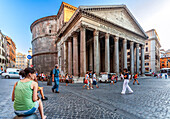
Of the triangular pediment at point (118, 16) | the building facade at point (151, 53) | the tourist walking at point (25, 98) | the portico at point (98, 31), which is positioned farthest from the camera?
the building facade at point (151, 53)

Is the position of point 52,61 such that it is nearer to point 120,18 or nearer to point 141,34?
point 120,18

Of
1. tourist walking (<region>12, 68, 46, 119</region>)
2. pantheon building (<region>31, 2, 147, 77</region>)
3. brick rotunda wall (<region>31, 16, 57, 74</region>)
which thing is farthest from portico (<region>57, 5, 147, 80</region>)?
tourist walking (<region>12, 68, 46, 119</region>)

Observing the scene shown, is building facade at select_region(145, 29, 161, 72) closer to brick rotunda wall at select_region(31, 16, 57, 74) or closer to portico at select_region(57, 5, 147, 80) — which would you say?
portico at select_region(57, 5, 147, 80)

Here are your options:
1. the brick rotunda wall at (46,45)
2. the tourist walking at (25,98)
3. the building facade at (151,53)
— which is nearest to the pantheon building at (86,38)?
the brick rotunda wall at (46,45)

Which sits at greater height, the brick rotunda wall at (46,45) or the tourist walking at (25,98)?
the brick rotunda wall at (46,45)

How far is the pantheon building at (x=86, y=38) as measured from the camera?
18.2m

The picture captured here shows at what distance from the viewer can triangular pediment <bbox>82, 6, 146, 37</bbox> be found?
62.5 feet

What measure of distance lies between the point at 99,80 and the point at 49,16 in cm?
2696

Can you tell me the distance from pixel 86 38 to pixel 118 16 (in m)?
8.98

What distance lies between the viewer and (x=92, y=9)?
59.7 feet

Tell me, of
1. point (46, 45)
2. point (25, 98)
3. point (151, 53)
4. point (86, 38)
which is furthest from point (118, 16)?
point (151, 53)

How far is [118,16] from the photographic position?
23.5 metres

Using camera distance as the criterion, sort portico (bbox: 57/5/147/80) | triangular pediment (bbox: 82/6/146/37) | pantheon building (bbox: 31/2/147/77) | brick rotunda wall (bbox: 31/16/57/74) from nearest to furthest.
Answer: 1. portico (bbox: 57/5/147/80)
2. pantheon building (bbox: 31/2/147/77)
3. triangular pediment (bbox: 82/6/146/37)
4. brick rotunda wall (bbox: 31/16/57/74)

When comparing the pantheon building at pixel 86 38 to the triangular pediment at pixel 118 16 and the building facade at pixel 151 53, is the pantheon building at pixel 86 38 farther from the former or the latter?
the building facade at pixel 151 53
